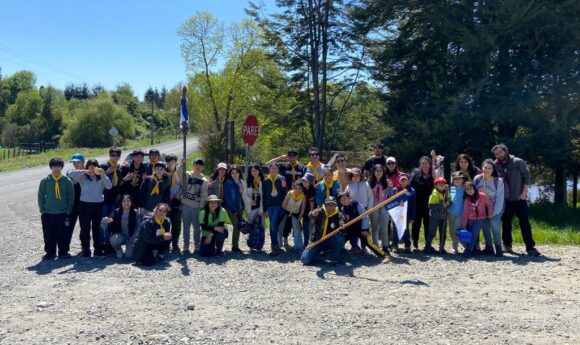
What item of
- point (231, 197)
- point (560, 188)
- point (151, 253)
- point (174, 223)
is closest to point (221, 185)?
point (231, 197)

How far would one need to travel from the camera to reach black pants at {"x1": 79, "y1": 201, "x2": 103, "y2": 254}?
30.1 feet

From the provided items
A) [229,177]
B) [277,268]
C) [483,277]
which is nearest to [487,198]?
[483,277]

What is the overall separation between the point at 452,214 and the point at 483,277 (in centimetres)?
191

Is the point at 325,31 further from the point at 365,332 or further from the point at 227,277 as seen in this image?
the point at 365,332

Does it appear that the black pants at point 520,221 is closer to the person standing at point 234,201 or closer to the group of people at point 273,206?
the group of people at point 273,206

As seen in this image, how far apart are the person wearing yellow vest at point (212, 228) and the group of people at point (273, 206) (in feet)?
0.06

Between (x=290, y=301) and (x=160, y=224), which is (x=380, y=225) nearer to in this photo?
(x=290, y=301)

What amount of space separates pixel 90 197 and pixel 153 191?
109cm

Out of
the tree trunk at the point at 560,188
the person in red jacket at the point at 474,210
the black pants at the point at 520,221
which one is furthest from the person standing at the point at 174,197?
the tree trunk at the point at 560,188

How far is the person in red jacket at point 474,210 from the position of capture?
30.4 ft

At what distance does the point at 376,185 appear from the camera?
9.74m

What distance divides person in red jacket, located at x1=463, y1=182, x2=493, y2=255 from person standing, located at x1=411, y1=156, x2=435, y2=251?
2.35ft

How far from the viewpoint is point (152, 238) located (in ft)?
28.6

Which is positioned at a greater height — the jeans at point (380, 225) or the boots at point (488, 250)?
the jeans at point (380, 225)
